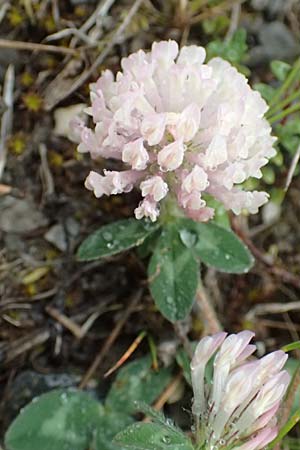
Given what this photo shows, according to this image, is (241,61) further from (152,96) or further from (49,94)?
(152,96)

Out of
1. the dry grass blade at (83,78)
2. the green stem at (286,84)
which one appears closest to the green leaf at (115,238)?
the dry grass blade at (83,78)

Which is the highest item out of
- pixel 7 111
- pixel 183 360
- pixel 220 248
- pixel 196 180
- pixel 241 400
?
pixel 196 180

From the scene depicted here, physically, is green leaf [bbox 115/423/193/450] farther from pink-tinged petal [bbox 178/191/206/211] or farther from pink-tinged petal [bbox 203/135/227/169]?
pink-tinged petal [bbox 203/135/227/169]

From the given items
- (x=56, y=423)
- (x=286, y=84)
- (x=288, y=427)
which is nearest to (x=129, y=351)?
(x=56, y=423)

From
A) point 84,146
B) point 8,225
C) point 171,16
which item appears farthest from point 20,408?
point 171,16

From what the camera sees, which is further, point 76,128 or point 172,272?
point 172,272

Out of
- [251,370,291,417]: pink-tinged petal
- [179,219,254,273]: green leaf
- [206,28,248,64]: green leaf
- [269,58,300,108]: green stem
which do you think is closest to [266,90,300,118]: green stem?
[269,58,300,108]: green stem

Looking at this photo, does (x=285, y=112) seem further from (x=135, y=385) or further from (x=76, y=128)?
(x=135, y=385)
